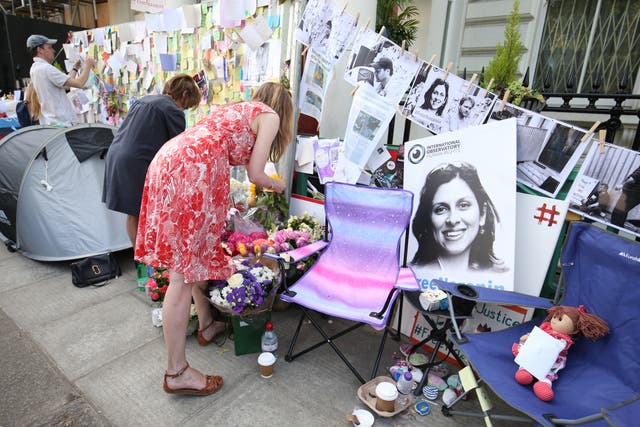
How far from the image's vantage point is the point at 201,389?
1.85 meters

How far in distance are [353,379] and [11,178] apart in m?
3.47

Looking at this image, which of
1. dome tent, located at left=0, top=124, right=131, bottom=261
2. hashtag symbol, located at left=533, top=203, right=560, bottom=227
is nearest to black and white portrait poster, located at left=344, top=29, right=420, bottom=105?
hashtag symbol, located at left=533, top=203, right=560, bottom=227

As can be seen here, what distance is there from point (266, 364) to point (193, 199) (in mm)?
1003

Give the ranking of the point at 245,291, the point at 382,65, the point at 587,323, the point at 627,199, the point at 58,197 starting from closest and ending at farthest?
the point at 587,323 < the point at 627,199 < the point at 245,291 < the point at 382,65 < the point at 58,197

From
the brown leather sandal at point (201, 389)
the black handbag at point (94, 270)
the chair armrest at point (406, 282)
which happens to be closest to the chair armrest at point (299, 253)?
the chair armrest at point (406, 282)

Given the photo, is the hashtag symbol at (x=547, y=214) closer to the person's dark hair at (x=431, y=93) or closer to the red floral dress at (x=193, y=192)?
the person's dark hair at (x=431, y=93)

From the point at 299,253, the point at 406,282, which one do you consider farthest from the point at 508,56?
the point at 299,253

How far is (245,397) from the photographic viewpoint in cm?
190

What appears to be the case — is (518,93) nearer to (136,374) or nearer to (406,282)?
(406,282)

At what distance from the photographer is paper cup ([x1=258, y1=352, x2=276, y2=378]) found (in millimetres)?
2006

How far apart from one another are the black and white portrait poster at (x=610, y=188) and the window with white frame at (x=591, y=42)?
10.2 ft

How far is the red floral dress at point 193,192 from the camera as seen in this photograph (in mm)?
1671

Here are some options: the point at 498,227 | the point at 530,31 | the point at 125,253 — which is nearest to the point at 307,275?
the point at 498,227

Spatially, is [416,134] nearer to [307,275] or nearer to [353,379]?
[307,275]
